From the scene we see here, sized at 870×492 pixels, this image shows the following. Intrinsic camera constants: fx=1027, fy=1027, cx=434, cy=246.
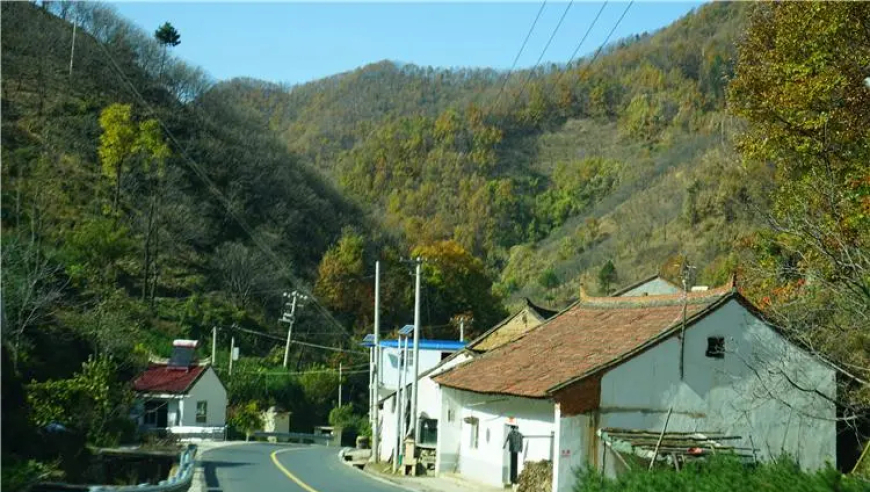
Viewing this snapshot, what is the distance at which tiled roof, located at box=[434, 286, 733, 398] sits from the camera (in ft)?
90.2

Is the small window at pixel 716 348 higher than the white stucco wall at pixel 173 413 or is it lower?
higher

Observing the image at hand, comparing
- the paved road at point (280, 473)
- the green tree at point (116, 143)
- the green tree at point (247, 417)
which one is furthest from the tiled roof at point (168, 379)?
the green tree at point (116, 143)

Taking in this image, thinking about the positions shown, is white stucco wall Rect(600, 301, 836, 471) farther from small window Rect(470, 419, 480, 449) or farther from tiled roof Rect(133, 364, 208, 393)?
tiled roof Rect(133, 364, 208, 393)

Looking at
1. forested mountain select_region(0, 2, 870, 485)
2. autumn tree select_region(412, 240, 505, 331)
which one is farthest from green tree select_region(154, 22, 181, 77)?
autumn tree select_region(412, 240, 505, 331)

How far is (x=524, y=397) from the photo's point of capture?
90.9 ft

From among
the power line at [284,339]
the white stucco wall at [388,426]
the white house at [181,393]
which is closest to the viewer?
the white stucco wall at [388,426]

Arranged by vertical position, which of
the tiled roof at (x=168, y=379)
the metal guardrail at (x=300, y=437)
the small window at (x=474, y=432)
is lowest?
→ the metal guardrail at (x=300, y=437)

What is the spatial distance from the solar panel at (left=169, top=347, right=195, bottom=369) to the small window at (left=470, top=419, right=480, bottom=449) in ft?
94.7

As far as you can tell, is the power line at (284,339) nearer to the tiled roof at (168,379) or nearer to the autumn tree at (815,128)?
the tiled roof at (168,379)

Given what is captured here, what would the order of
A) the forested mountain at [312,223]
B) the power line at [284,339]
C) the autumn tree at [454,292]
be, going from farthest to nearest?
1. the autumn tree at [454,292]
2. the power line at [284,339]
3. the forested mountain at [312,223]

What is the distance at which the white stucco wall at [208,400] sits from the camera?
57.3m

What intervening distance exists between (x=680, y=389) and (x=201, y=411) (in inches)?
1474

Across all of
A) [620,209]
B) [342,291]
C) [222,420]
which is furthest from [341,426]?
[620,209]

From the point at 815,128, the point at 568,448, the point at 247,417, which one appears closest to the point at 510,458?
the point at 568,448
